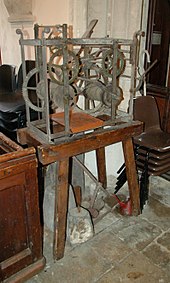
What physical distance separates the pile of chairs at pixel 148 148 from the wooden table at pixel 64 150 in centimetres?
18

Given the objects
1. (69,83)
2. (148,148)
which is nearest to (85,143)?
(69,83)

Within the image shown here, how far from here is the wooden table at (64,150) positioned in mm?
1420

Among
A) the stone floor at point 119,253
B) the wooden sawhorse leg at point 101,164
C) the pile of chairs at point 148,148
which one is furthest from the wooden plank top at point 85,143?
the stone floor at point 119,253

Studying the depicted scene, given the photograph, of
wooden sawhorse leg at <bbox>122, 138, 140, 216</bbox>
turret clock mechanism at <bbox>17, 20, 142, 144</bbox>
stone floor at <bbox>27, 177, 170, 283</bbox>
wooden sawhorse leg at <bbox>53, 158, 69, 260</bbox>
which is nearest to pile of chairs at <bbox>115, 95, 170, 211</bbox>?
wooden sawhorse leg at <bbox>122, 138, 140, 216</bbox>

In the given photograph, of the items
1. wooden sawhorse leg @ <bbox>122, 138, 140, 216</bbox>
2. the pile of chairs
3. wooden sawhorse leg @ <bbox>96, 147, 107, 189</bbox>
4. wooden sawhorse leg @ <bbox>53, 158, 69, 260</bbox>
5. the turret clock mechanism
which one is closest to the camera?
the turret clock mechanism

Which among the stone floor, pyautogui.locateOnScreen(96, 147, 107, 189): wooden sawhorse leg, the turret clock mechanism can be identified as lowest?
the stone floor

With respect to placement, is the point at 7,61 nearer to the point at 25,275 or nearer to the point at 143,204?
the point at 143,204

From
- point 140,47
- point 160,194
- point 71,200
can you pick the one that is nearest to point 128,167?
point 71,200

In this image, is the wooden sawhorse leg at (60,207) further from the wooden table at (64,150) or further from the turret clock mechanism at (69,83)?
the turret clock mechanism at (69,83)

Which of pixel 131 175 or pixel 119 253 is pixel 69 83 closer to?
pixel 131 175

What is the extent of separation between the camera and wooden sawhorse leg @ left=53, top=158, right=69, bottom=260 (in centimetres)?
149

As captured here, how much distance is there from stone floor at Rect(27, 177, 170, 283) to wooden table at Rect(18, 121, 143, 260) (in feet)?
0.38

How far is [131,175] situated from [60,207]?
598mm

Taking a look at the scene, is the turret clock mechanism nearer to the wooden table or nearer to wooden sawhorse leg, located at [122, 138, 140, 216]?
the wooden table
